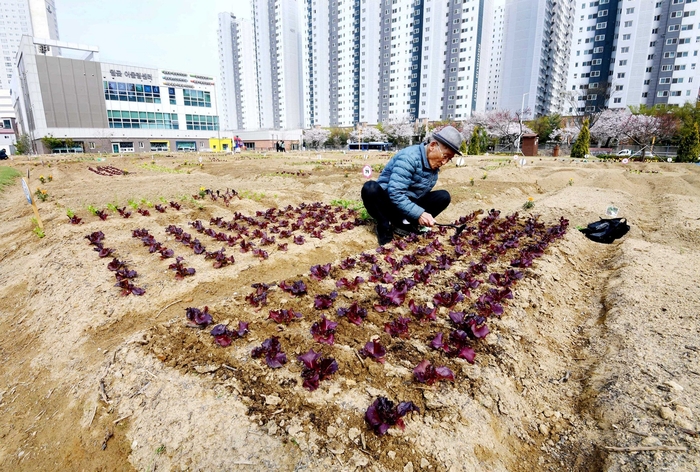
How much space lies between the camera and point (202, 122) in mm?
73688

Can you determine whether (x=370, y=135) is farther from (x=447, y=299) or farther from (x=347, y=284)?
(x=447, y=299)

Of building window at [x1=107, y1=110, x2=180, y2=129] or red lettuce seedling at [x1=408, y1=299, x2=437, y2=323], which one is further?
building window at [x1=107, y1=110, x2=180, y2=129]

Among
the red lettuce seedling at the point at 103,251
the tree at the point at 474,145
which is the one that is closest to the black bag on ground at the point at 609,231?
the red lettuce seedling at the point at 103,251

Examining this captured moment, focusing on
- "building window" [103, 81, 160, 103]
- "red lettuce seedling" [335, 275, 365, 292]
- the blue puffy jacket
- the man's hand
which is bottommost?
"red lettuce seedling" [335, 275, 365, 292]

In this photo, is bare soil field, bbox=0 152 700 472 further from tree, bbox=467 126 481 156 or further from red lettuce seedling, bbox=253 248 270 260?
tree, bbox=467 126 481 156

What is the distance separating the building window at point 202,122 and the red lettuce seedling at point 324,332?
78522 millimetres

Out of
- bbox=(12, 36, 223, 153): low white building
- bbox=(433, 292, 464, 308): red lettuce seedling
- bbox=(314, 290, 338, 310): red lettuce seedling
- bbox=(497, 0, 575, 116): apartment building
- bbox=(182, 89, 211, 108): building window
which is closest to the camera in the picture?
bbox=(314, 290, 338, 310): red lettuce seedling

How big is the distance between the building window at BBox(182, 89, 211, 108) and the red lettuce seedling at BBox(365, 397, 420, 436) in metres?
80.7

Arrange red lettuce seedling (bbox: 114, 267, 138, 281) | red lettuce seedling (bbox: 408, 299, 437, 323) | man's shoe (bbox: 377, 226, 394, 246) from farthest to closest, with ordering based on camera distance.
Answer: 1. man's shoe (bbox: 377, 226, 394, 246)
2. red lettuce seedling (bbox: 114, 267, 138, 281)
3. red lettuce seedling (bbox: 408, 299, 437, 323)

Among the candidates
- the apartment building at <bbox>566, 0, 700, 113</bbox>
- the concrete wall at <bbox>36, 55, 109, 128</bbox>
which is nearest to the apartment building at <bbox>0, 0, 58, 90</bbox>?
the concrete wall at <bbox>36, 55, 109, 128</bbox>

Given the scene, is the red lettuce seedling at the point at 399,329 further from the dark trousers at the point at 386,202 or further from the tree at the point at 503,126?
the tree at the point at 503,126

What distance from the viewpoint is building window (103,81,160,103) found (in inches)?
2494

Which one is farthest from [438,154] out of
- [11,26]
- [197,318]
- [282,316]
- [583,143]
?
[11,26]

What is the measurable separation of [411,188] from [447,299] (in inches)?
98.7
